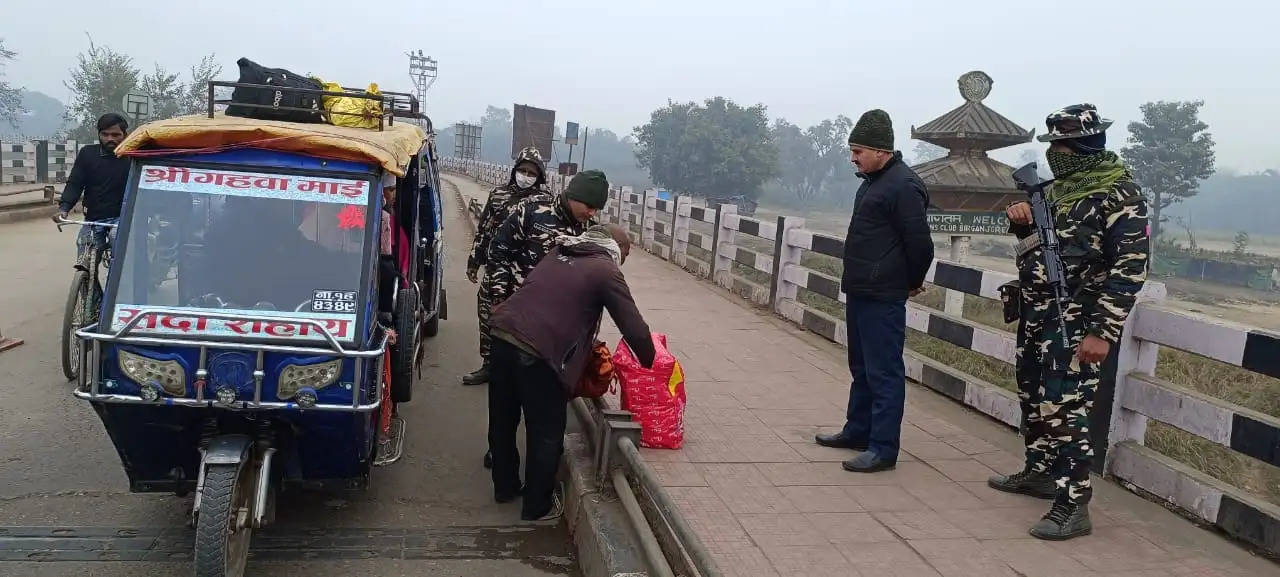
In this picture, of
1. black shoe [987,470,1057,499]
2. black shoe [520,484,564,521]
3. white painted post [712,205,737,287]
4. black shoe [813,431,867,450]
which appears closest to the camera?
black shoe [987,470,1057,499]

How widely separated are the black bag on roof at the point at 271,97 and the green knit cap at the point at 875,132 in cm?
321

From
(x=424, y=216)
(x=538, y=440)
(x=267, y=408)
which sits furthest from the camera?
(x=424, y=216)

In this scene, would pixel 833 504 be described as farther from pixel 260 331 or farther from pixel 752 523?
pixel 260 331

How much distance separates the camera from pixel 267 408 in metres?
3.98

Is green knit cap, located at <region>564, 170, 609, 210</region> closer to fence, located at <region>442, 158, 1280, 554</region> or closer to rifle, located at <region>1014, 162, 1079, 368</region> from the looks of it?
rifle, located at <region>1014, 162, 1079, 368</region>

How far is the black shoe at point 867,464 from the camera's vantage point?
4992 mm

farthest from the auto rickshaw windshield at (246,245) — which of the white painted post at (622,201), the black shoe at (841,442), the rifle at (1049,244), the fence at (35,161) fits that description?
the fence at (35,161)

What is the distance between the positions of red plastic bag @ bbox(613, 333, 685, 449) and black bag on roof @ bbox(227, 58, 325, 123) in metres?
2.48

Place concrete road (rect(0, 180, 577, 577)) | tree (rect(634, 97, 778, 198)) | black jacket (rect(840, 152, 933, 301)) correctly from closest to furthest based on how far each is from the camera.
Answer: concrete road (rect(0, 180, 577, 577))
black jacket (rect(840, 152, 933, 301))
tree (rect(634, 97, 778, 198))

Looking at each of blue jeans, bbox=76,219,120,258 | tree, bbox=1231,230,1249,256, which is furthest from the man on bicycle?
tree, bbox=1231,230,1249,256

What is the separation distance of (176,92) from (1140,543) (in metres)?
45.0

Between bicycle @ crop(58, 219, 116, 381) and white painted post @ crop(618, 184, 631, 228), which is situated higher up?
white painted post @ crop(618, 184, 631, 228)

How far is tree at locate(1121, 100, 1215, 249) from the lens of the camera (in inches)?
1157

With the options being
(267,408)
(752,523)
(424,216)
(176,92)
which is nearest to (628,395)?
(752,523)
